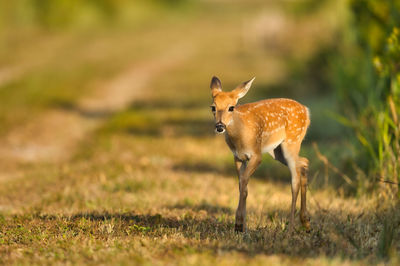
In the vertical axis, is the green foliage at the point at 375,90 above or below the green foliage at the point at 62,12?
below

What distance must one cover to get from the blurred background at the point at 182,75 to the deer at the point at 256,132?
6.03 feet

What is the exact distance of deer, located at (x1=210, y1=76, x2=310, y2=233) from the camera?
5238 mm

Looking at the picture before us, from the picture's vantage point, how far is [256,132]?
5340 mm

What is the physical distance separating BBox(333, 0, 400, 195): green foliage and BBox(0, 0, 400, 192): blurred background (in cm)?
2

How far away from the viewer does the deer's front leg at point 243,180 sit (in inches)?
206

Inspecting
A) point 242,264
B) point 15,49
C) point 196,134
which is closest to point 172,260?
point 242,264

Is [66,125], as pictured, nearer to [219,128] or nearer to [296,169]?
[296,169]

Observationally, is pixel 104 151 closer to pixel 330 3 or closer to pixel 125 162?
pixel 125 162

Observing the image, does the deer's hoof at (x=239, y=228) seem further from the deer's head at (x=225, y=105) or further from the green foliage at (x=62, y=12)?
the green foliage at (x=62, y=12)

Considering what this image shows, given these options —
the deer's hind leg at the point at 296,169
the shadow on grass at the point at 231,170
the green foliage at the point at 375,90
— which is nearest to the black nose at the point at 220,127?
the deer's hind leg at the point at 296,169

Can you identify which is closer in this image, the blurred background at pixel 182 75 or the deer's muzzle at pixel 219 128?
the deer's muzzle at pixel 219 128

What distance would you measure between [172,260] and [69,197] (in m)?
3.56

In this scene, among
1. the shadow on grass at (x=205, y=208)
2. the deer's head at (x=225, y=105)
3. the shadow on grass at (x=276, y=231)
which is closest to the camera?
the shadow on grass at (x=276, y=231)

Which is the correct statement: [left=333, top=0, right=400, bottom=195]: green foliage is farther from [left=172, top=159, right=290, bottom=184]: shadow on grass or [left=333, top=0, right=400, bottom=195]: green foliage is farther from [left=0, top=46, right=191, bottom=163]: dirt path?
[left=0, top=46, right=191, bottom=163]: dirt path
